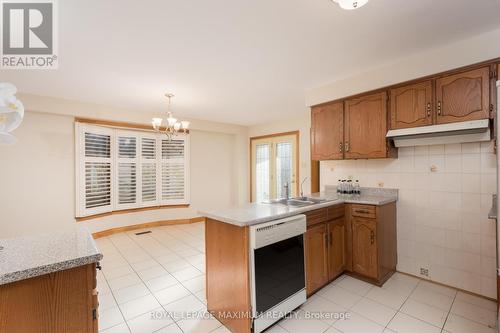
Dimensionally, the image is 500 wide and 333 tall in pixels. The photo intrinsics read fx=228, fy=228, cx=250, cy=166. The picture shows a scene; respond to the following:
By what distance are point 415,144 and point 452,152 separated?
1.13ft

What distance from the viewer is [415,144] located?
102 inches

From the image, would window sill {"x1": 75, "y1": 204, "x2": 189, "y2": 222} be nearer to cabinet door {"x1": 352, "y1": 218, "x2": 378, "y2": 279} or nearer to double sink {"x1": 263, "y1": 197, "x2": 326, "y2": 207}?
double sink {"x1": 263, "y1": 197, "x2": 326, "y2": 207}

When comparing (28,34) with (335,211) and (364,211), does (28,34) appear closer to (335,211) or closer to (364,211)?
(335,211)

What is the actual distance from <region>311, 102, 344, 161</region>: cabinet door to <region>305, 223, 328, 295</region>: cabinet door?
1167mm

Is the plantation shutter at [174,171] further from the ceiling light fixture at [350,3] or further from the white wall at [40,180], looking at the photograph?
the ceiling light fixture at [350,3]

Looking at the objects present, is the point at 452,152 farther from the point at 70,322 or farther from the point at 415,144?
the point at 70,322

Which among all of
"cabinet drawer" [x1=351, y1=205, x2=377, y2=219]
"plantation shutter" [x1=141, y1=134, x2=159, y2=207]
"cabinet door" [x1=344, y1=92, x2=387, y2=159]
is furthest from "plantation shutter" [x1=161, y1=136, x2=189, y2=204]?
"cabinet drawer" [x1=351, y1=205, x2=377, y2=219]

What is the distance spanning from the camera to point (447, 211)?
2486 mm

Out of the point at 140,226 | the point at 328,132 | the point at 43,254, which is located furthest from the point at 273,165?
the point at 43,254

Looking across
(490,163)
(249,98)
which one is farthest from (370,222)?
(249,98)

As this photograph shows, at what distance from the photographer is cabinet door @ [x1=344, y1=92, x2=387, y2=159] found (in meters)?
2.69

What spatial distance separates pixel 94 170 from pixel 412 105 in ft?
16.4

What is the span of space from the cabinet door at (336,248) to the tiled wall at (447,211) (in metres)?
0.78

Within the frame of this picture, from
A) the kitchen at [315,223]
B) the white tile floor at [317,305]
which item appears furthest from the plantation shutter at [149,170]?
the white tile floor at [317,305]
